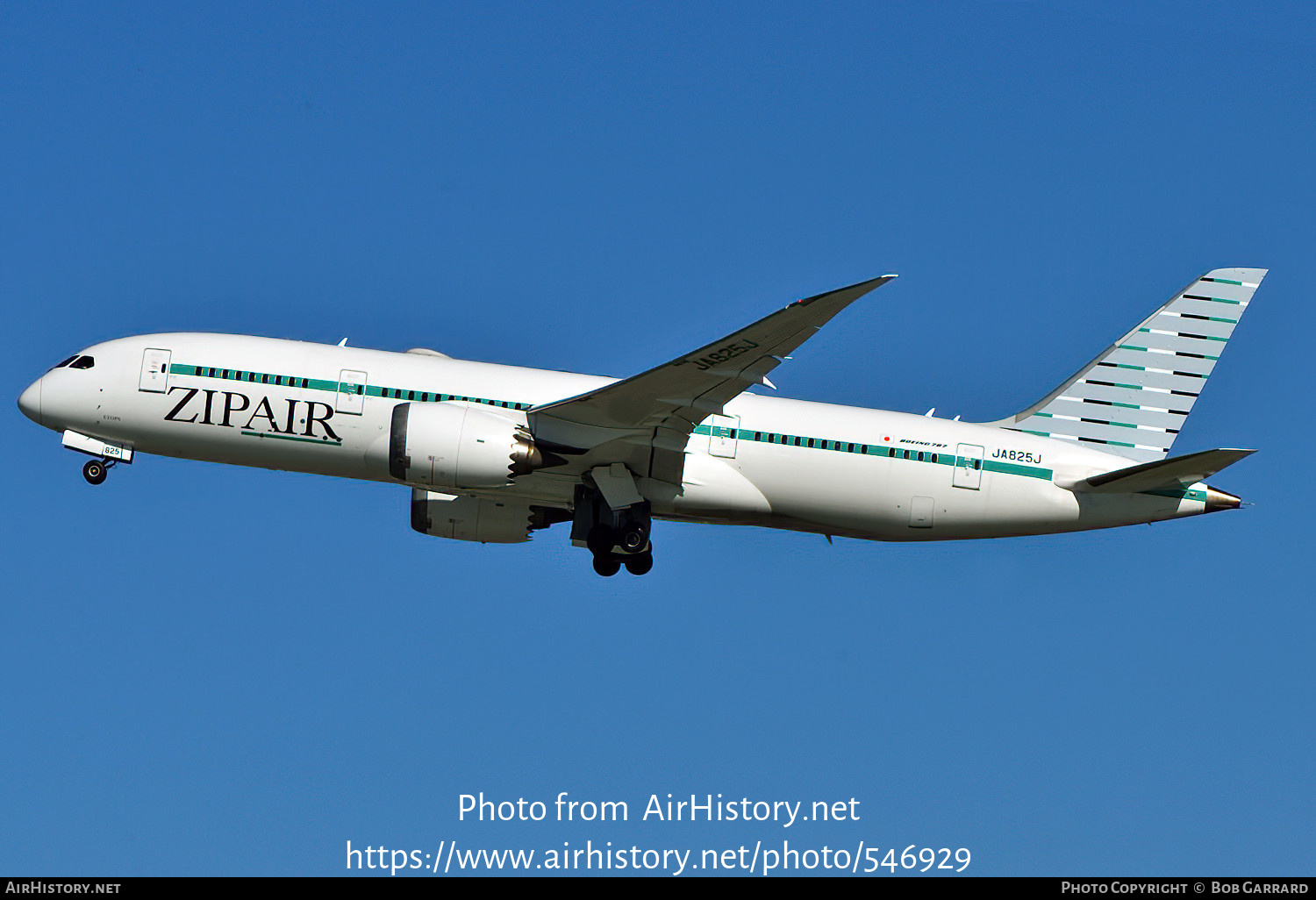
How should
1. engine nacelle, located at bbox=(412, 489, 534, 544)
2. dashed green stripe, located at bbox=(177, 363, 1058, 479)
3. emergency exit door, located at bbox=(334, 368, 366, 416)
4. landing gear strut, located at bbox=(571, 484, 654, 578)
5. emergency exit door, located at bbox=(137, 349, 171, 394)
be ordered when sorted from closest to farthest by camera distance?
emergency exit door, located at bbox=(334, 368, 366, 416) < dashed green stripe, located at bbox=(177, 363, 1058, 479) < landing gear strut, located at bbox=(571, 484, 654, 578) < emergency exit door, located at bbox=(137, 349, 171, 394) < engine nacelle, located at bbox=(412, 489, 534, 544)

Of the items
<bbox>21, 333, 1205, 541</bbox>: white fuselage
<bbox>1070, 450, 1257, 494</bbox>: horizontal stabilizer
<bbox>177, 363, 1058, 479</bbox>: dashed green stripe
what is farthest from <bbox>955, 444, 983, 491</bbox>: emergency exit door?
<bbox>1070, 450, 1257, 494</bbox>: horizontal stabilizer

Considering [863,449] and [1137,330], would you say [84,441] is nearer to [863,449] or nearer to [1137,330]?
[863,449]

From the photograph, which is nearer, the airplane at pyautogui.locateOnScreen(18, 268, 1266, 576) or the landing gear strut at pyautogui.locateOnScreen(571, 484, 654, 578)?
the airplane at pyautogui.locateOnScreen(18, 268, 1266, 576)

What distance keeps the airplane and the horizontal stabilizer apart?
6cm

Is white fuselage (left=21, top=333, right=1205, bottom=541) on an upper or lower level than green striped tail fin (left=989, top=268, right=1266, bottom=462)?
lower

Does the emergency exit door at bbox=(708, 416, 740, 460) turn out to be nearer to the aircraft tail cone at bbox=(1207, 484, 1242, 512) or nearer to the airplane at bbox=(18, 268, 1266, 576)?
the airplane at bbox=(18, 268, 1266, 576)

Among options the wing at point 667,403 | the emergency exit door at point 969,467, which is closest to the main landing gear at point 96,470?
the wing at point 667,403

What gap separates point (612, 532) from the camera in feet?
105

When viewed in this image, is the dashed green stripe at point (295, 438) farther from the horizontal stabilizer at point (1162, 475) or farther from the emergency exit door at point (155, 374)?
the horizontal stabilizer at point (1162, 475)

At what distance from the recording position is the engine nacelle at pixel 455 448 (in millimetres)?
30391

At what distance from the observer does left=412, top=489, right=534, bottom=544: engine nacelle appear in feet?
115

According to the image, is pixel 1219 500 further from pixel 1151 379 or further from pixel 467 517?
pixel 467 517

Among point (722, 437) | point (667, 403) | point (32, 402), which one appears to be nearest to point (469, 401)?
point (667, 403)

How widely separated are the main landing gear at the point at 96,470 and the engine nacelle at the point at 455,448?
6.91 meters
